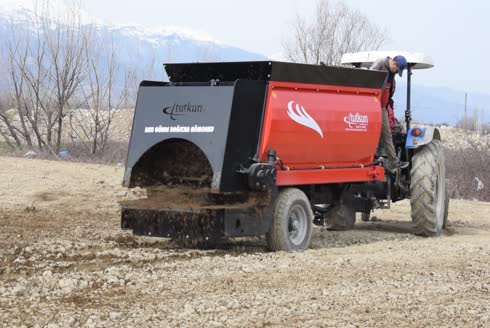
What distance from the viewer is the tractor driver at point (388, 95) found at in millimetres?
11008

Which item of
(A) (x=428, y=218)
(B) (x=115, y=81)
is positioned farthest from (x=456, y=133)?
(A) (x=428, y=218)

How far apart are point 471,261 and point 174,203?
321 centimetres

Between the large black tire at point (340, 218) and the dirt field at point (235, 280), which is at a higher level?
the large black tire at point (340, 218)

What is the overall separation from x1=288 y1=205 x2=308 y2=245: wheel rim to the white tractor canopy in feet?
10.7

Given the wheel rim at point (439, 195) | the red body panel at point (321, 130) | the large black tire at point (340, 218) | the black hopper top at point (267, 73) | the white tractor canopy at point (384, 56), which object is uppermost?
the white tractor canopy at point (384, 56)

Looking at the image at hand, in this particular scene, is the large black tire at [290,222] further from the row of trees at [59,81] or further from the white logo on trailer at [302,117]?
the row of trees at [59,81]

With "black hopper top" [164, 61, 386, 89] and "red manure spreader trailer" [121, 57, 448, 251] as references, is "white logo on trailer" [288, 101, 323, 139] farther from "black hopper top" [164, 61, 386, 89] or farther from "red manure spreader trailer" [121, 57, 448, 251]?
"black hopper top" [164, 61, 386, 89]

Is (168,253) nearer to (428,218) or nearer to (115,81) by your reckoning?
(428,218)

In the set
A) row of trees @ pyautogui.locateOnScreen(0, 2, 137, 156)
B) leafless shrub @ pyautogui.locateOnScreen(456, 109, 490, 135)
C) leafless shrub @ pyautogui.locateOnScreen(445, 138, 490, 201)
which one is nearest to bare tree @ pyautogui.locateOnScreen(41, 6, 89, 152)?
row of trees @ pyautogui.locateOnScreen(0, 2, 137, 156)

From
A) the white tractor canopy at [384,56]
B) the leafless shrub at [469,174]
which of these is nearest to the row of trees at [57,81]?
the leafless shrub at [469,174]

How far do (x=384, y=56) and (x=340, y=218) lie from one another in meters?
2.38

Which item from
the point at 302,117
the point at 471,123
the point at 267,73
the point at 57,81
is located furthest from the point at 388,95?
the point at 471,123

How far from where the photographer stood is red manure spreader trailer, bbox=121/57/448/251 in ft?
28.8

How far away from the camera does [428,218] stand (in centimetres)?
1133
